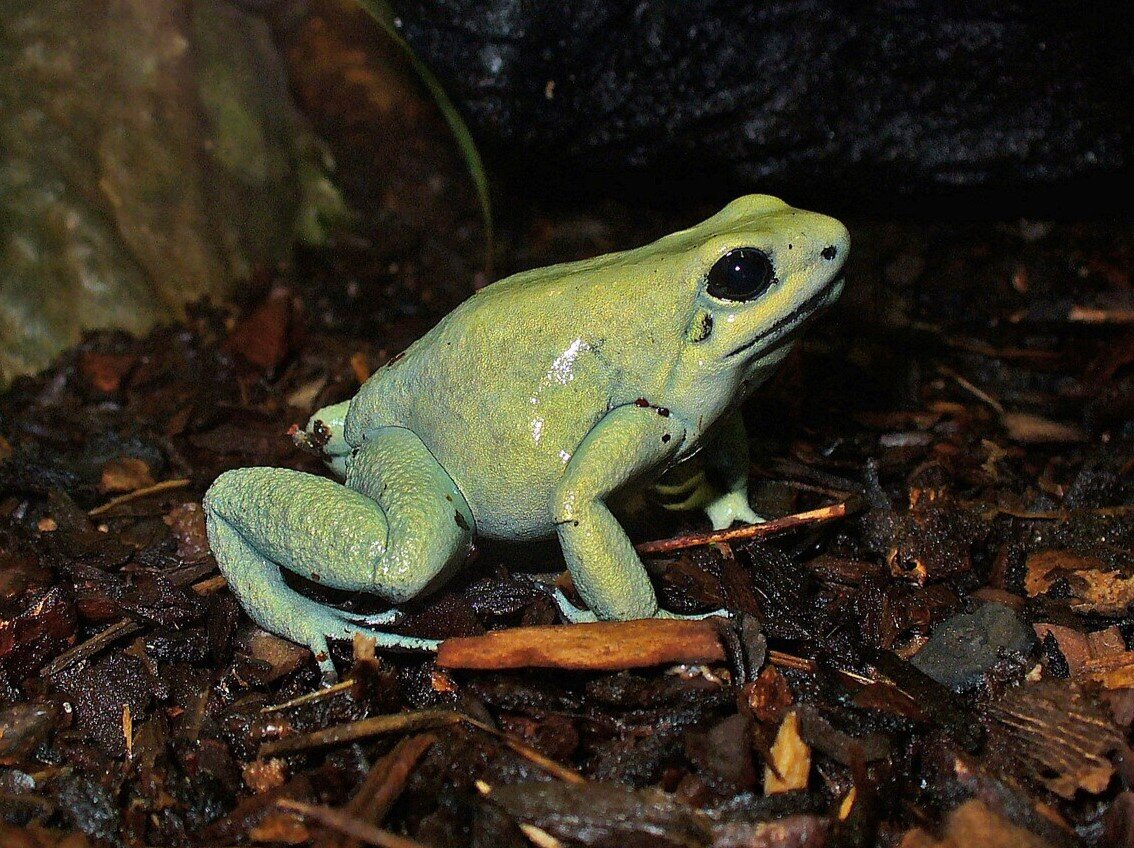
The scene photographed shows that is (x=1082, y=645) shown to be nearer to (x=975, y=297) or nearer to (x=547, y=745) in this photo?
(x=547, y=745)

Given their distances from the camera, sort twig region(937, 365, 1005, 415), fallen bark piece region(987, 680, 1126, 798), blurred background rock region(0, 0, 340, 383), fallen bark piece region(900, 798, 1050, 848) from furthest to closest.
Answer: blurred background rock region(0, 0, 340, 383)
twig region(937, 365, 1005, 415)
fallen bark piece region(987, 680, 1126, 798)
fallen bark piece region(900, 798, 1050, 848)

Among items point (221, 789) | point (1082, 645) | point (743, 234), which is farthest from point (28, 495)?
point (1082, 645)

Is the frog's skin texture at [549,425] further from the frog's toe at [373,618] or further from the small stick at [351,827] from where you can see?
the small stick at [351,827]

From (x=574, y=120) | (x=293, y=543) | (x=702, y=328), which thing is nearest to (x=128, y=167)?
(x=574, y=120)

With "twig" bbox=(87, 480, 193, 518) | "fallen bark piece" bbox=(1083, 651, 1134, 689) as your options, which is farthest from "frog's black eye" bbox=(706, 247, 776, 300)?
"twig" bbox=(87, 480, 193, 518)

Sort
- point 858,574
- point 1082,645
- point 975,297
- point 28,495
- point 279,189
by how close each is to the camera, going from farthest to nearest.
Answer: point 279,189 < point 975,297 < point 28,495 < point 858,574 < point 1082,645

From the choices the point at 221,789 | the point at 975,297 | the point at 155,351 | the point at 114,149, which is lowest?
the point at 975,297

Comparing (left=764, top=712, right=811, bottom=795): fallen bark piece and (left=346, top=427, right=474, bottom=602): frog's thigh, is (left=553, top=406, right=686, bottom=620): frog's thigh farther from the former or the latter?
(left=764, top=712, right=811, bottom=795): fallen bark piece
